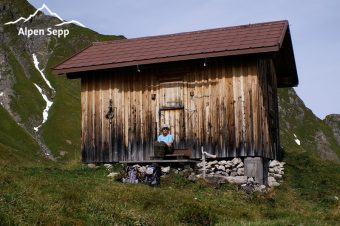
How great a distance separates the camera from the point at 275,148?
2347cm

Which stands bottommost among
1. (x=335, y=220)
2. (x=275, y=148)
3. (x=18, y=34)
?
(x=335, y=220)

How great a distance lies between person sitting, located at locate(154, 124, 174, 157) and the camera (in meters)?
19.6

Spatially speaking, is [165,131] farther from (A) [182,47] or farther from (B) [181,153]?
(A) [182,47]

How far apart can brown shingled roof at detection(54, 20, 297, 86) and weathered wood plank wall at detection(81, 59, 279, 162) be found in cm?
67

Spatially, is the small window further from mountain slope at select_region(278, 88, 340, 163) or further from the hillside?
mountain slope at select_region(278, 88, 340, 163)

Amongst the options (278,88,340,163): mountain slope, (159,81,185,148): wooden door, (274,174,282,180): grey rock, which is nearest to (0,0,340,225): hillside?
(274,174,282,180): grey rock

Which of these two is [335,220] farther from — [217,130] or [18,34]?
[18,34]

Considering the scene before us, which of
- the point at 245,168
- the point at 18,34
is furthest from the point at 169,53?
the point at 18,34

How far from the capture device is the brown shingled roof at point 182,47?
1957cm

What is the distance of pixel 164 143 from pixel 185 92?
8.16ft

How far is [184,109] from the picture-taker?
68.5 ft

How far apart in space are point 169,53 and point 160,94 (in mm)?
1724

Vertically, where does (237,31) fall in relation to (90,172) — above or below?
above

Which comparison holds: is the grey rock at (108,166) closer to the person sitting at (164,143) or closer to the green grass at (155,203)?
the green grass at (155,203)
